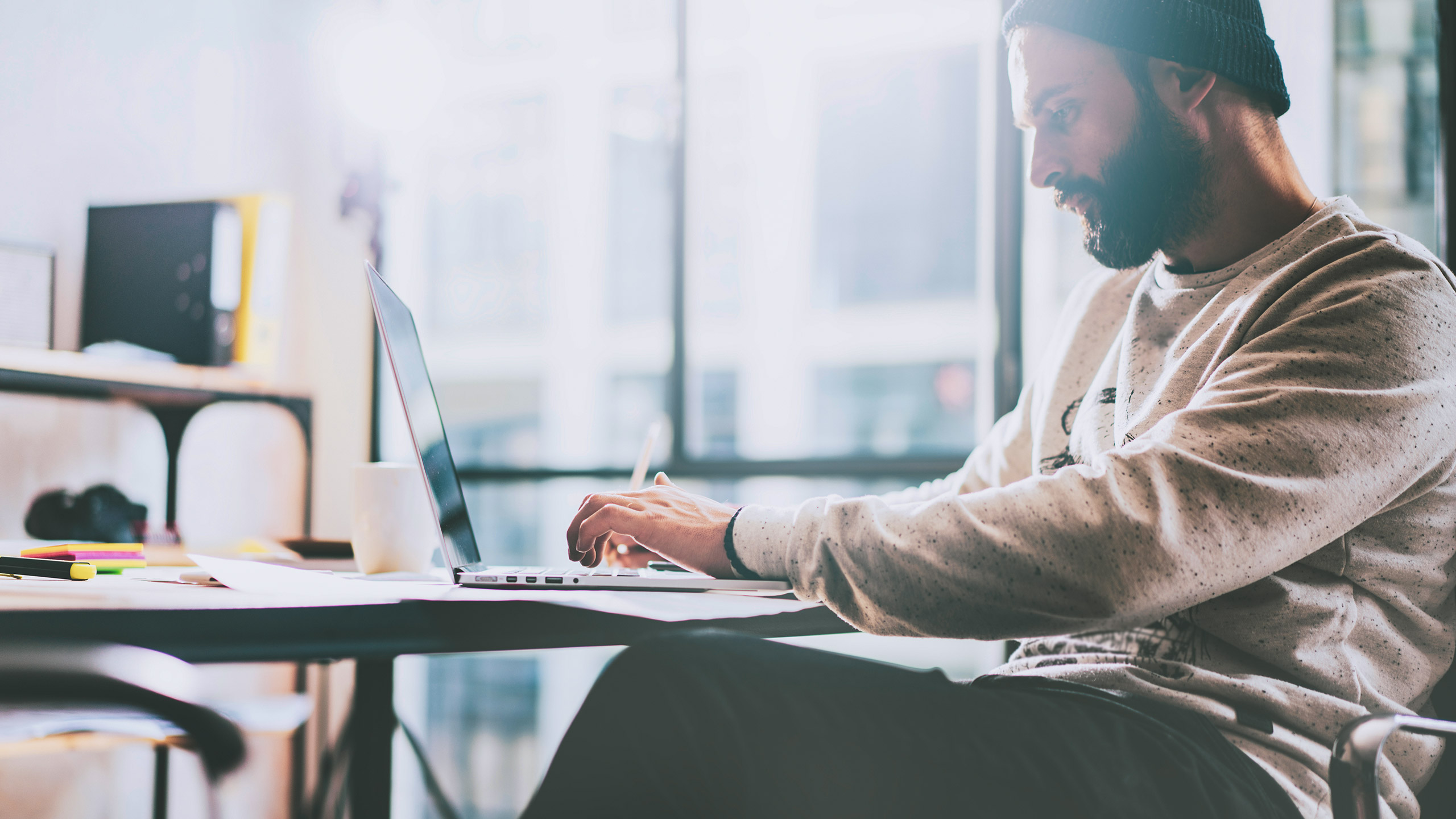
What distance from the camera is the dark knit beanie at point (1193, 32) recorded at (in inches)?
36.7

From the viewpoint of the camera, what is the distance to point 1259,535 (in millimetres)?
701

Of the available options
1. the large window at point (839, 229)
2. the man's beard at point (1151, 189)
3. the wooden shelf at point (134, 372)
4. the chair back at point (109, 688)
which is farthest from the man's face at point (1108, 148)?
the wooden shelf at point (134, 372)

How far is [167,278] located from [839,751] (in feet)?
5.76

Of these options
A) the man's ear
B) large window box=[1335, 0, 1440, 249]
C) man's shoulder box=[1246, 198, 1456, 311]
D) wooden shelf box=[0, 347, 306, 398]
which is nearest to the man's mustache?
the man's ear

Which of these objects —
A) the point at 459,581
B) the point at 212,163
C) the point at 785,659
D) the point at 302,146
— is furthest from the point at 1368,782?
the point at 302,146

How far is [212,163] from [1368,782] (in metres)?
Answer: 2.51

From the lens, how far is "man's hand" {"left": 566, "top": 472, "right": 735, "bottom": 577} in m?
0.83

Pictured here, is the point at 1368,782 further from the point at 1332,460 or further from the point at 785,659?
the point at 785,659

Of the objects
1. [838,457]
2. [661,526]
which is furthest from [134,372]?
[838,457]

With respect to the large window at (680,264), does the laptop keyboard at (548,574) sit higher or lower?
lower

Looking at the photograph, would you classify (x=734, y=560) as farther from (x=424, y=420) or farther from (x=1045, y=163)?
(x=1045, y=163)

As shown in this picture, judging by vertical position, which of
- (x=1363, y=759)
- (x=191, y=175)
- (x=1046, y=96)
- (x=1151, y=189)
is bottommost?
(x=1363, y=759)

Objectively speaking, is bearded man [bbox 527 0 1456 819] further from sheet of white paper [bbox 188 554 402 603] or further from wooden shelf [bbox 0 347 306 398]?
A: wooden shelf [bbox 0 347 306 398]

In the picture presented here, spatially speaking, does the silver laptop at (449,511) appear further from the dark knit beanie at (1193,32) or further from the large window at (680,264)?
the large window at (680,264)
